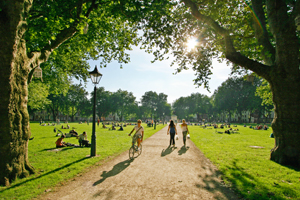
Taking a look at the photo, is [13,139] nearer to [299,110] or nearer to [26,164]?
[26,164]

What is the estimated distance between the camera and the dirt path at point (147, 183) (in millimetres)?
4078

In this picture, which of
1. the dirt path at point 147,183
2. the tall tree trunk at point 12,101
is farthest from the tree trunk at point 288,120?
the tall tree trunk at point 12,101

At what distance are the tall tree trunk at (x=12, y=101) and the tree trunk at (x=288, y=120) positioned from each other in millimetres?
10422

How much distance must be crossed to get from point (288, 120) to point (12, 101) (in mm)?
10831

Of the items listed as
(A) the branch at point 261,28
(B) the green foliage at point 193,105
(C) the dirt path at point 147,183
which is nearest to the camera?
(C) the dirt path at point 147,183

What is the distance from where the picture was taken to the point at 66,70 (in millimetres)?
15875

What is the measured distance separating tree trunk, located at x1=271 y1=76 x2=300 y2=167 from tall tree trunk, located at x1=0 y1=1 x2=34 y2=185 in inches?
410

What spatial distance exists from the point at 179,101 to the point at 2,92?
4769 inches

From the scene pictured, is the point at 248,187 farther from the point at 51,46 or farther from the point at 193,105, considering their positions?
the point at 193,105

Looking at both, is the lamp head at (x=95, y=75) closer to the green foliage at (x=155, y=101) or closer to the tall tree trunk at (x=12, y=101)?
the tall tree trunk at (x=12, y=101)

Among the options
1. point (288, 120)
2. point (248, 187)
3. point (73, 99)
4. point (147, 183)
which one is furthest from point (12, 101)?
point (73, 99)

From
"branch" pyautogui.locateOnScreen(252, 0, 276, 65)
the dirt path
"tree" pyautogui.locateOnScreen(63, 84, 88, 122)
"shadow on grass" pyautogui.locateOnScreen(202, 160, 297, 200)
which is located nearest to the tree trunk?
"branch" pyautogui.locateOnScreen(252, 0, 276, 65)

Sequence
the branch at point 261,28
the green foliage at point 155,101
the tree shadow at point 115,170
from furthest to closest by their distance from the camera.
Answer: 1. the green foliage at point 155,101
2. the branch at point 261,28
3. the tree shadow at point 115,170

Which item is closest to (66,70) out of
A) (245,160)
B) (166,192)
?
(166,192)
